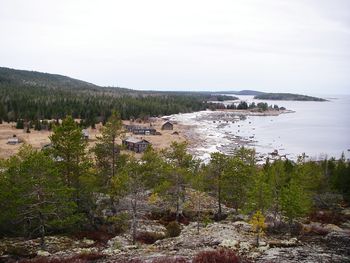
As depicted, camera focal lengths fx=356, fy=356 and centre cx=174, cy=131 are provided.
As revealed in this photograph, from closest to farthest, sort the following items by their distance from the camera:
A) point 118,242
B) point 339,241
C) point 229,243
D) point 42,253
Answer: point 42,253 < point 229,243 < point 339,241 < point 118,242

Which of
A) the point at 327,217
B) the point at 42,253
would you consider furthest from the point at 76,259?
the point at 327,217

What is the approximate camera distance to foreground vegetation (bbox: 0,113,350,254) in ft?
87.4

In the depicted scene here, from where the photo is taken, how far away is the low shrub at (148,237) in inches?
1169

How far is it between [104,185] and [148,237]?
6.98 m

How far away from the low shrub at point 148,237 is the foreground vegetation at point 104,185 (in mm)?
621

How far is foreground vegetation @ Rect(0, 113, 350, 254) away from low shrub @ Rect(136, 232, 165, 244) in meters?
0.62

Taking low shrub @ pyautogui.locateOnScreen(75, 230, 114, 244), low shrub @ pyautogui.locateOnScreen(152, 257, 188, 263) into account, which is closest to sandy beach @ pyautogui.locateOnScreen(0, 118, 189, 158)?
low shrub @ pyautogui.locateOnScreen(75, 230, 114, 244)

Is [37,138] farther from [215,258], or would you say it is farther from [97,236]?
[215,258]

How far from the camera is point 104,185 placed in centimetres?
3409

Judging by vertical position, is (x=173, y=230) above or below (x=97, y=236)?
above

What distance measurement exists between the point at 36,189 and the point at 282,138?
11096 cm

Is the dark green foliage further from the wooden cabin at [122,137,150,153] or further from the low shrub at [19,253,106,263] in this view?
the wooden cabin at [122,137,150,153]

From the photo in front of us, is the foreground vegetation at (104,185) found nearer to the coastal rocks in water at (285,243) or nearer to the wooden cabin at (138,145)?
the coastal rocks in water at (285,243)

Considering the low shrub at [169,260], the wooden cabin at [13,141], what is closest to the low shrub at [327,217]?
the low shrub at [169,260]
